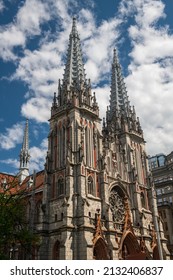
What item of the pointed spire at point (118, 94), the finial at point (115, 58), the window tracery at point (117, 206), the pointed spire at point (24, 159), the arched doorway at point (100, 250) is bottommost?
the arched doorway at point (100, 250)

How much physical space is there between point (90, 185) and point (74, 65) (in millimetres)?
24241

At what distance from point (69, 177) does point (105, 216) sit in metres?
7.71

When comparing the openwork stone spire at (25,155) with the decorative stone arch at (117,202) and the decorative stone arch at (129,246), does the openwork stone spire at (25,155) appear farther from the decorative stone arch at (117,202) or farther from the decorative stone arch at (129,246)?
the decorative stone arch at (129,246)

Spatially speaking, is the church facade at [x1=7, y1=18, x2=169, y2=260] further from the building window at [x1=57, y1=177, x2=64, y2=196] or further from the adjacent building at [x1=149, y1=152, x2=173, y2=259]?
the adjacent building at [x1=149, y1=152, x2=173, y2=259]

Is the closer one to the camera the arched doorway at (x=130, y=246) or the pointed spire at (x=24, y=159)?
the arched doorway at (x=130, y=246)

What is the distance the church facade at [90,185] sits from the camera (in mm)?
39656

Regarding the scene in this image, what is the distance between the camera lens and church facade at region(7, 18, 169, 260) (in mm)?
39656

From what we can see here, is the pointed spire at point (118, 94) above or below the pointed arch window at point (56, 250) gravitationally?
above

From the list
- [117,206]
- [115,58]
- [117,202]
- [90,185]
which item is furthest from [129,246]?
[115,58]

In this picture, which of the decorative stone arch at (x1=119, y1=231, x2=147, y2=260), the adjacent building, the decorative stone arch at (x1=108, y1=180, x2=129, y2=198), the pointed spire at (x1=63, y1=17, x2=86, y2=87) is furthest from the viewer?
the adjacent building

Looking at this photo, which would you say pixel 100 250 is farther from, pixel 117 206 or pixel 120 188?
pixel 120 188

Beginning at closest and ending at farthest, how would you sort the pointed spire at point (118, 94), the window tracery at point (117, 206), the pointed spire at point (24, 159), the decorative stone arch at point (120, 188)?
the window tracery at point (117, 206)
the decorative stone arch at point (120, 188)
the pointed spire at point (118, 94)
the pointed spire at point (24, 159)

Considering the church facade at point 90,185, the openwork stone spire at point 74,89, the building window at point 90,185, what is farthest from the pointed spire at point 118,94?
the building window at point 90,185

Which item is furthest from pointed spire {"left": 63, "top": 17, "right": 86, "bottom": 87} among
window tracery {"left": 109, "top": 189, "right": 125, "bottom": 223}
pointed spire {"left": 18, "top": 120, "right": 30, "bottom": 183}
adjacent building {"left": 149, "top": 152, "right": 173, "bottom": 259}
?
adjacent building {"left": 149, "top": 152, "right": 173, "bottom": 259}
